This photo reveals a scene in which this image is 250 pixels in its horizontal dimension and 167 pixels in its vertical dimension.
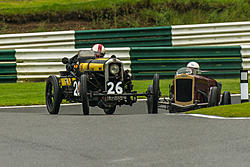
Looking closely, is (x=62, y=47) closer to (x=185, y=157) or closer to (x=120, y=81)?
(x=120, y=81)

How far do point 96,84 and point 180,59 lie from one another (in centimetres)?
Answer: 621

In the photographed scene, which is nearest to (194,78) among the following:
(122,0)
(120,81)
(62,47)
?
(120,81)

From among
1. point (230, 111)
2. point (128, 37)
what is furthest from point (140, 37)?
point (230, 111)

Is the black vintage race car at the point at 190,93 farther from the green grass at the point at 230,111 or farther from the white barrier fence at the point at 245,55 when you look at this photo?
the white barrier fence at the point at 245,55

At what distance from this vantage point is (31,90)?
15.7 meters

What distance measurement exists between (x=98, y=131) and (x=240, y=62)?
10905mm

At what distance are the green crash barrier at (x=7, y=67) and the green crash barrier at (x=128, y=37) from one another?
102 inches

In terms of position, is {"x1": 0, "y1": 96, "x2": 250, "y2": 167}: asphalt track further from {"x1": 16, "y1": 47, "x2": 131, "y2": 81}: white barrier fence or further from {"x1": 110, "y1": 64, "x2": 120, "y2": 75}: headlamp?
{"x1": 16, "y1": 47, "x2": 131, "y2": 81}: white barrier fence

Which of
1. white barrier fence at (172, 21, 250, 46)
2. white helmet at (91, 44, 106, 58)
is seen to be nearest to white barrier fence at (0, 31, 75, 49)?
white barrier fence at (172, 21, 250, 46)

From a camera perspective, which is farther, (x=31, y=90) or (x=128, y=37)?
(x=128, y=37)

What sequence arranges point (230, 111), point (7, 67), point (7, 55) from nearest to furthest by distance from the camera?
point (230, 111)
point (7, 67)
point (7, 55)

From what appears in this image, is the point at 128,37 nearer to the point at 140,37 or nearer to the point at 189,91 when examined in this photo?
the point at 140,37

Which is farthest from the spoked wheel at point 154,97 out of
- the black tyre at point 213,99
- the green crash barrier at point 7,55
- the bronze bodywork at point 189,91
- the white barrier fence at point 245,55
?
the green crash barrier at point 7,55

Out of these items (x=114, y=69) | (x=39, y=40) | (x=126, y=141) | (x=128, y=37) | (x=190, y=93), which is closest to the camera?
(x=126, y=141)
